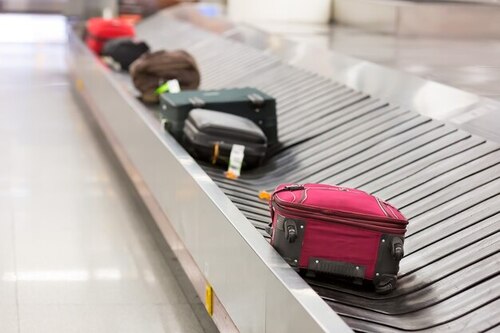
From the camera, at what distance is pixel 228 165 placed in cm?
543

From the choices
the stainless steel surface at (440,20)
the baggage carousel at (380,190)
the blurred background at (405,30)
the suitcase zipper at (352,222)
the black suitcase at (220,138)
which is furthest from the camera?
the stainless steel surface at (440,20)

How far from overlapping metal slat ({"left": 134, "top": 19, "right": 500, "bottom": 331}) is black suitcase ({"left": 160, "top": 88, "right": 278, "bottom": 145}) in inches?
7.0

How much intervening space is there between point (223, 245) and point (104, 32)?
6947 millimetres

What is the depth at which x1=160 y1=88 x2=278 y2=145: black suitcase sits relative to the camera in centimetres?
567

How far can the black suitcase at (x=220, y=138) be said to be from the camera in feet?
17.2

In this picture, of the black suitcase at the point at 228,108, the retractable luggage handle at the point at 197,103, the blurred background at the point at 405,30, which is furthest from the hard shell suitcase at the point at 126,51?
the retractable luggage handle at the point at 197,103

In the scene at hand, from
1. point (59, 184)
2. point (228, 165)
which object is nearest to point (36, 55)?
point (59, 184)

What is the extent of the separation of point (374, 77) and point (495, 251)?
2.52 meters

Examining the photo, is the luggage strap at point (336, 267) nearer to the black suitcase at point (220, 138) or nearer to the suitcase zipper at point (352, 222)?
the suitcase zipper at point (352, 222)

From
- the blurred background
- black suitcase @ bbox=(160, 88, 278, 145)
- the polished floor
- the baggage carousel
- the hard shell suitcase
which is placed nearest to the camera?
the baggage carousel

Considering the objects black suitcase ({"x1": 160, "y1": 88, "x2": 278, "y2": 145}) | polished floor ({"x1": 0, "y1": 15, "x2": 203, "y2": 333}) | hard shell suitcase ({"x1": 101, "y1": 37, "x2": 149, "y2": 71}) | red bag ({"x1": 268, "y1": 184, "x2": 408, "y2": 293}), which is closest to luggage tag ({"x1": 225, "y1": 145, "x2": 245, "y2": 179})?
black suitcase ({"x1": 160, "y1": 88, "x2": 278, "y2": 145})

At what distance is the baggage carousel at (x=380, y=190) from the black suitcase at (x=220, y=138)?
0.30ft

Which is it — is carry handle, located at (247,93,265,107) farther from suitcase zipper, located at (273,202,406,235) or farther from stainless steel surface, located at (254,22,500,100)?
suitcase zipper, located at (273,202,406,235)

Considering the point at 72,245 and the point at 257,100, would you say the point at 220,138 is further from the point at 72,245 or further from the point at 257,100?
the point at 72,245
